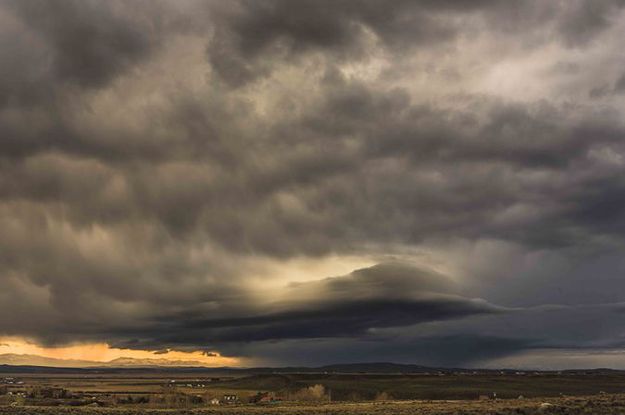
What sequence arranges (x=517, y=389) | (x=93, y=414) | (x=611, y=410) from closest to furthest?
(x=611, y=410)
(x=93, y=414)
(x=517, y=389)

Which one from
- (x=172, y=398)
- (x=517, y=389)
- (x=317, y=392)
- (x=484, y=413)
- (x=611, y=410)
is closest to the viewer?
(x=611, y=410)

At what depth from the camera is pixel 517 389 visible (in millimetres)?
194000

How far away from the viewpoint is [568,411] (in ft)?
233

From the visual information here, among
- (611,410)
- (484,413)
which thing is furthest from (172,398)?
(611,410)

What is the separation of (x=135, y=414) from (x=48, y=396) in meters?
85.2

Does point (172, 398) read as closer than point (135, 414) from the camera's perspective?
Result: No

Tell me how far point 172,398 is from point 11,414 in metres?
70.4

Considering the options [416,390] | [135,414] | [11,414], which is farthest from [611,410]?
[416,390]

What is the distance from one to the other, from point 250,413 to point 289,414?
7057 mm

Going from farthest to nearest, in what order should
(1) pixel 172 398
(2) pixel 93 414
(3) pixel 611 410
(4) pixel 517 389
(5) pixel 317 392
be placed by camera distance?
(4) pixel 517 389 → (5) pixel 317 392 → (1) pixel 172 398 → (2) pixel 93 414 → (3) pixel 611 410

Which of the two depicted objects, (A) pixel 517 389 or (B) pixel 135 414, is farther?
(A) pixel 517 389

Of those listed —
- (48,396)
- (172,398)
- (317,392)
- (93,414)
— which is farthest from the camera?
(317,392)

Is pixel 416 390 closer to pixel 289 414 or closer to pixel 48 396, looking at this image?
pixel 48 396

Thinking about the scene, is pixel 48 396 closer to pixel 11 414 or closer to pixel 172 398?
pixel 172 398
